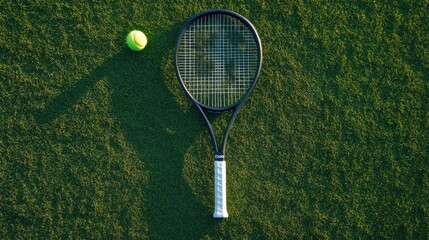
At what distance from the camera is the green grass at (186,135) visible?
2518 millimetres

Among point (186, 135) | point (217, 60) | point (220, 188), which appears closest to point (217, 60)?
point (217, 60)

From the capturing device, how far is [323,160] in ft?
8.32

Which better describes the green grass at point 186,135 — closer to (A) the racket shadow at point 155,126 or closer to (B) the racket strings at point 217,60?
Result: (A) the racket shadow at point 155,126

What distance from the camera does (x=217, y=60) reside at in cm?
252

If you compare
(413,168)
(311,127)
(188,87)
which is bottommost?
(413,168)

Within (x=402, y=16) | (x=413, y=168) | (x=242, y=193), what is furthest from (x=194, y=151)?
(x=402, y=16)

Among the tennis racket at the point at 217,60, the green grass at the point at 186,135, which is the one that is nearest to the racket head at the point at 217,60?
the tennis racket at the point at 217,60

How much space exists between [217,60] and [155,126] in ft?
2.16

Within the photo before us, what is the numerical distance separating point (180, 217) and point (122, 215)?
1.38 ft

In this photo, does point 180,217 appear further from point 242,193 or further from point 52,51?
point 52,51

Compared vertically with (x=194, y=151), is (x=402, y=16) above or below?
above

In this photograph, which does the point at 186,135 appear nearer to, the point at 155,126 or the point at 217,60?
the point at 155,126

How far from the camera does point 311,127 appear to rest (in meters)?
2.54

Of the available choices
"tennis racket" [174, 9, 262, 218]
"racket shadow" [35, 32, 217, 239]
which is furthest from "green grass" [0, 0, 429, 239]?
"tennis racket" [174, 9, 262, 218]
